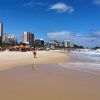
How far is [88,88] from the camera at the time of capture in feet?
31.7

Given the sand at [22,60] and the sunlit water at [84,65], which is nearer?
the sunlit water at [84,65]

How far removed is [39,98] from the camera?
765 centimetres

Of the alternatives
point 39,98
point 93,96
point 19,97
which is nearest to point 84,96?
point 93,96

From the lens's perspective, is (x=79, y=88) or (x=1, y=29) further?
(x=1, y=29)

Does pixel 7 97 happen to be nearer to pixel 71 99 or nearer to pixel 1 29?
pixel 71 99

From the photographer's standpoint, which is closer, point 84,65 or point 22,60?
point 84,65

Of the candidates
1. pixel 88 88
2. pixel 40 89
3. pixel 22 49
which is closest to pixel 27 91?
pixel 40 89

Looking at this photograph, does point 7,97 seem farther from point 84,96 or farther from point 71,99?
point 84,96

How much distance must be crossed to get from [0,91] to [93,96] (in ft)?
10.0

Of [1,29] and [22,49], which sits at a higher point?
[1,29]

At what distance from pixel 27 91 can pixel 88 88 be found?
2.44m

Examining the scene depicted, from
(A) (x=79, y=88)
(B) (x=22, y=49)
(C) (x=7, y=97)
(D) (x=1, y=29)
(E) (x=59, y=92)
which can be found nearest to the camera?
(C) (x=7, y=97)

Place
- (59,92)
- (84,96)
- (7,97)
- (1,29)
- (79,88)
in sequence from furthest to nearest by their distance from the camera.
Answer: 1. (1,29)
2. (79,88)
3. (59,92)
4. (84,96)
5. (7,97)

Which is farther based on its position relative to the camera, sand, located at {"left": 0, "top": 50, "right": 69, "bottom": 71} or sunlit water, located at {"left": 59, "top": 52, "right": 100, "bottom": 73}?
sand, located at {"left": 0, "top": 50, "right": 69, "bottom": 71}
